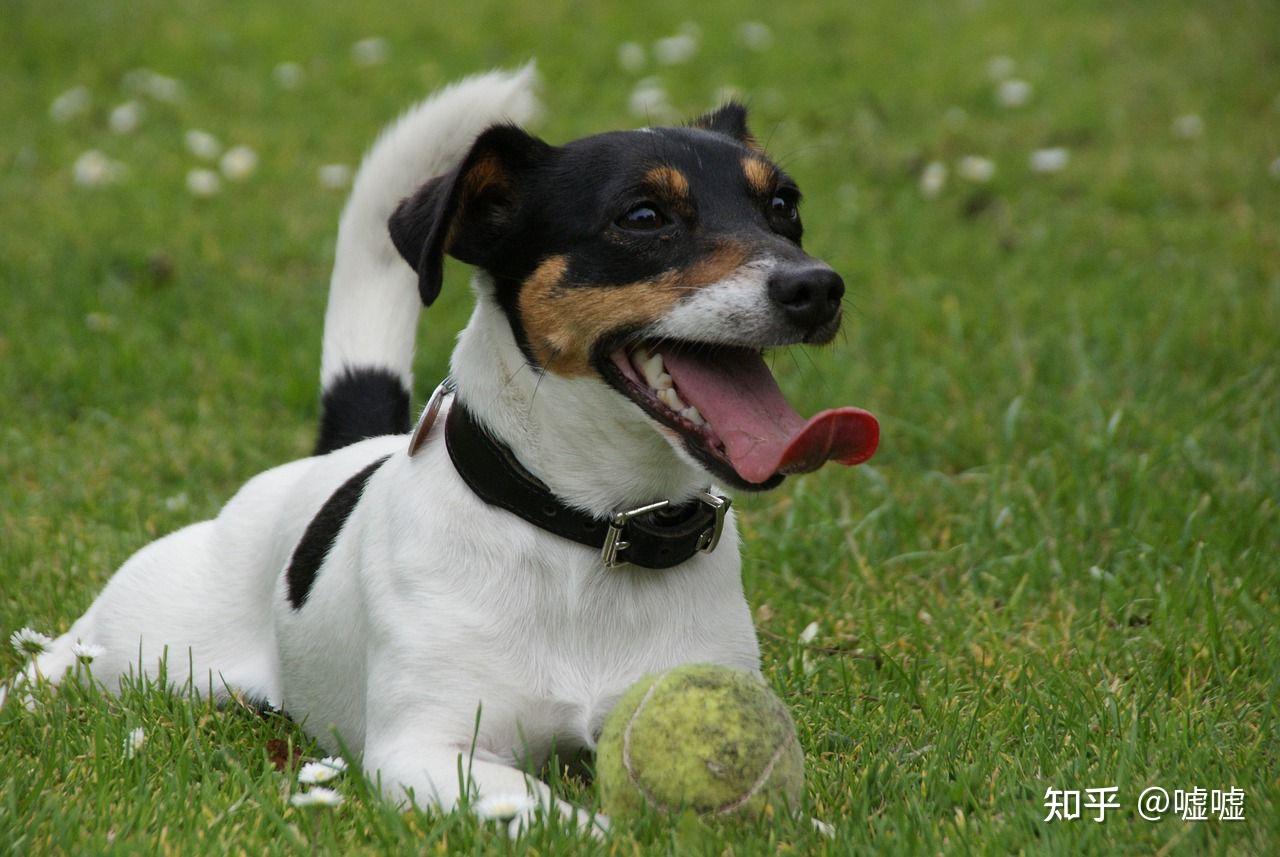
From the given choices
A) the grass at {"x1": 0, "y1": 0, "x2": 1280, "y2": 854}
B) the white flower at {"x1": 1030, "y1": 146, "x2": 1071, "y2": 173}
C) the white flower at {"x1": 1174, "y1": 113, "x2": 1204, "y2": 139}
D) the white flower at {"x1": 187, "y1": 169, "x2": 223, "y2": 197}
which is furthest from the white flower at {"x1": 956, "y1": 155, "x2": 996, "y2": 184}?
the white flower at {"x1": 187, "y1": 169, "x2": 223, "y2": 197}

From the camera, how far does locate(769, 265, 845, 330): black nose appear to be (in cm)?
271

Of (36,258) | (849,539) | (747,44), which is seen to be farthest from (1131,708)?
(747,44)

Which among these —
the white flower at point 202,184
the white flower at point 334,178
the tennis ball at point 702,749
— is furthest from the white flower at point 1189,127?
the tennis ball at point 702,749

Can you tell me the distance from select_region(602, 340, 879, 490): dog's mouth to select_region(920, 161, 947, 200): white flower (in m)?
4.52

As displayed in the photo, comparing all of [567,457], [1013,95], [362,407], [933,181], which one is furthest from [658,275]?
[1013,95]

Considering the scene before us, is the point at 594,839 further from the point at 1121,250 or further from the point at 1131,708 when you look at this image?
the point at 1121,250

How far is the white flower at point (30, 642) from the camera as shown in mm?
3564

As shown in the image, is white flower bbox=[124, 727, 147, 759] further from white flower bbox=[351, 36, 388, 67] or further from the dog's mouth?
white flower bbox=[351, 36, 388, 67]

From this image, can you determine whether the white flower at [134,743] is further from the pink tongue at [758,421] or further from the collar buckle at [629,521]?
the pink tongue at [758,421]

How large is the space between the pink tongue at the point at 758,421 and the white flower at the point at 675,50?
6.27 meters

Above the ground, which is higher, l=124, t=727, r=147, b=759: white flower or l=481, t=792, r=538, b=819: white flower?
l=481, t=792, r=538, b=819: white flower

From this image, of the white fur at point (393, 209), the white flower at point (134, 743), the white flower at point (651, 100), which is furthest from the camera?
the white flower at point (651, 100)

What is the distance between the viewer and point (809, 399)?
5.33 m

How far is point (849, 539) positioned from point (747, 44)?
18.5ft
